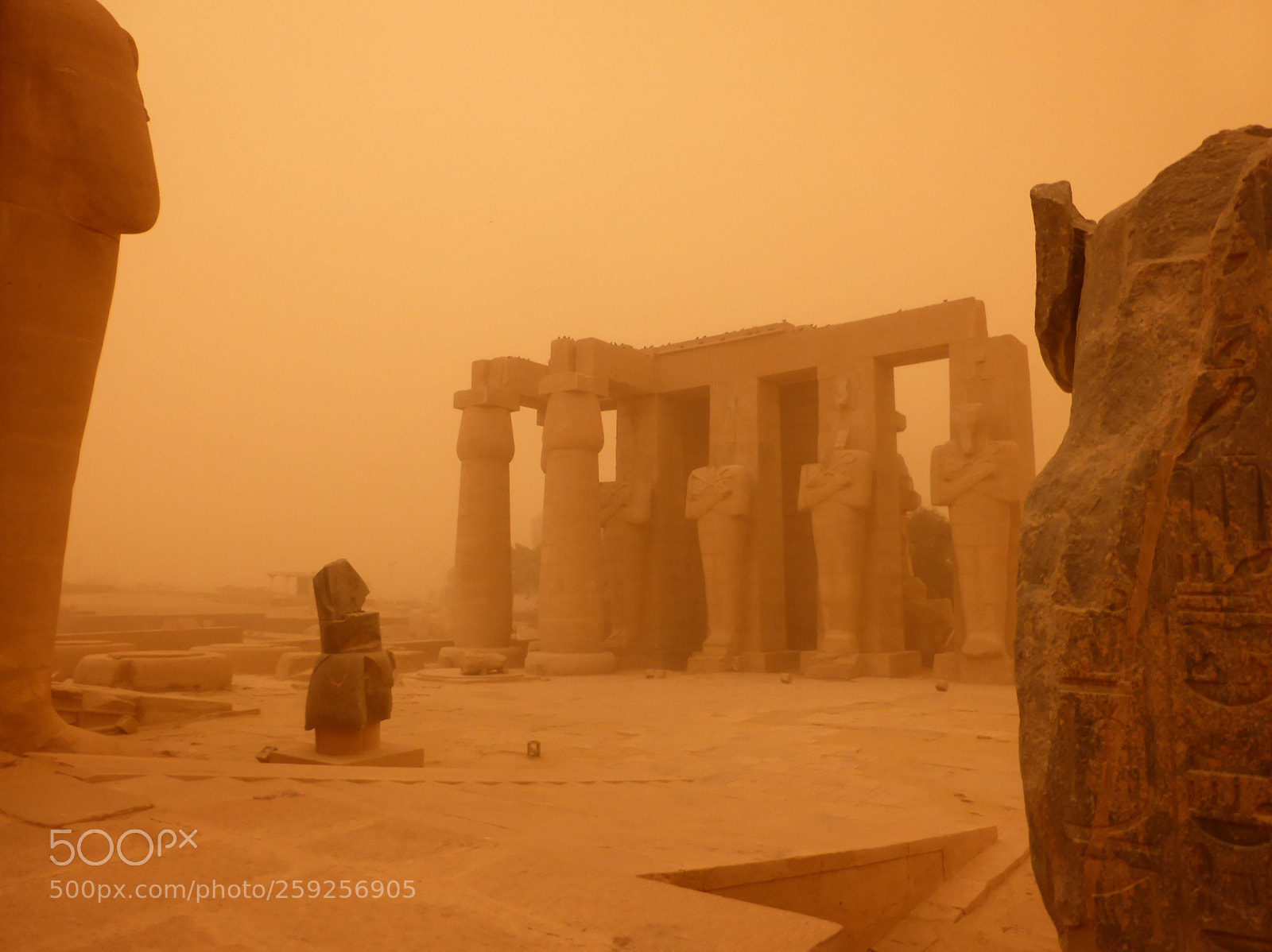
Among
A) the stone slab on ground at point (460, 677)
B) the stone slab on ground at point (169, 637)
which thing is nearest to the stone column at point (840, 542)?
the stone slab on ground at point (460, 677)

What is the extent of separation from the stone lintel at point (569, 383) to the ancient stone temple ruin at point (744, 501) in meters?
0.03

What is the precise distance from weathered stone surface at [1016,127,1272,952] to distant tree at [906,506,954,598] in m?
18.0

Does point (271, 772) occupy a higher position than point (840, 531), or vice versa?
point (840, 531)

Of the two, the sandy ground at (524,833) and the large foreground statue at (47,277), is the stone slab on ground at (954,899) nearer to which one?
the sandy ground at (524,833)

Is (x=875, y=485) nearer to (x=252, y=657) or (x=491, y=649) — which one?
(x=491, y=649)

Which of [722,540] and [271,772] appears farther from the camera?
[722,540]

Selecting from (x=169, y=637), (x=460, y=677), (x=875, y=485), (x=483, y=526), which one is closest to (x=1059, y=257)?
(x=460, y=677)

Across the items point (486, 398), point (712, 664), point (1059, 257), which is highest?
point (486, 398)

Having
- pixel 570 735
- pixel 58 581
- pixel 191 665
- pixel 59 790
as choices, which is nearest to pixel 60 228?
pixel 58 581

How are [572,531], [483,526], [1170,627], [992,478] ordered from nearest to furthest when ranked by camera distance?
[1170,627]
[992,478]
[572,531]
[483,526]

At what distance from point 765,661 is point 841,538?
222 centimetres

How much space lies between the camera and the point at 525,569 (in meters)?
41.3

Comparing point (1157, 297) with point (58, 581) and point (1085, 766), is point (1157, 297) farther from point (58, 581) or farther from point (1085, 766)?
point (58, 581)

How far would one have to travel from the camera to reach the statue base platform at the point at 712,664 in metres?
13.6
